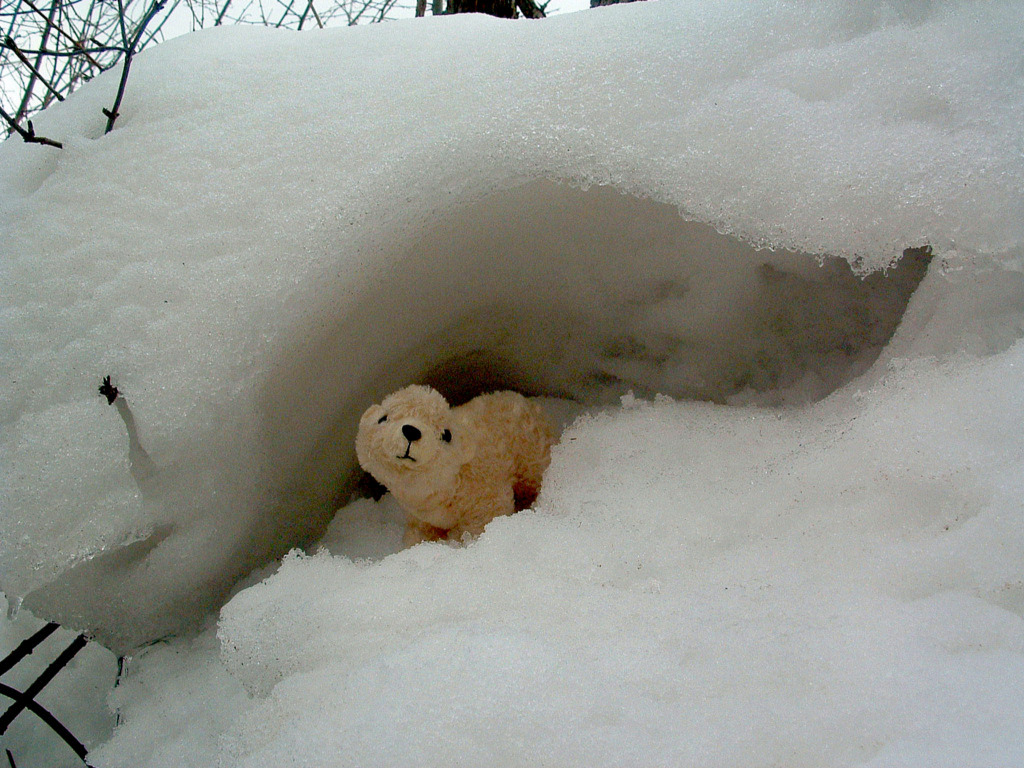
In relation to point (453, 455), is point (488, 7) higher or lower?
higher

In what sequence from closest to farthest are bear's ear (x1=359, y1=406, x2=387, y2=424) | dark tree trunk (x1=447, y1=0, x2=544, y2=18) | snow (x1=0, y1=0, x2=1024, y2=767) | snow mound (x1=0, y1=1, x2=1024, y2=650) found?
snow (x1=0, y1=0, x2=1024, y2=767)
snow mound (x1=0, y1=1, x2=1024, y2=650)
bear's ear (x1=359, y1=406, x2=387, y2=424)
dark tree trunk (x1=447, y1=0, x2=544, y2=18)

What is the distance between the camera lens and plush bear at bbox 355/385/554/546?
111 centimetres

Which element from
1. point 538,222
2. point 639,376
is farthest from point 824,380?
point 538,222

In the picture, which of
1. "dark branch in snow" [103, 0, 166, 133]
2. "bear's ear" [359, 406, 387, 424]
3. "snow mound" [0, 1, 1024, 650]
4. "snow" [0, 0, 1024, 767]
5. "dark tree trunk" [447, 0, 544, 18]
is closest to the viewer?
"snow" [0, 0, 1024, 767]

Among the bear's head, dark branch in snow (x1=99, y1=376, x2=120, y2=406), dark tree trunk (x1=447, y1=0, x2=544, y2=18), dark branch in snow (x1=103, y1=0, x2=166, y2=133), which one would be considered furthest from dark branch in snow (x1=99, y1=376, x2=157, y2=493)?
dark tree trunk (x1=447, y1=0, x2=544, y2=18)

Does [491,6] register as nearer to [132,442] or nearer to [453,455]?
[453,455]

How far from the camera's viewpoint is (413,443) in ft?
3.55

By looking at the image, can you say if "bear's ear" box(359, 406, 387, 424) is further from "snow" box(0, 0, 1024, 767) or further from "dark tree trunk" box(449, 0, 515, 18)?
"dark tree trunk" box(449, 0, 515, 18)

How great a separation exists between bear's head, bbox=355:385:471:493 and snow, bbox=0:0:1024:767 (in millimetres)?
159

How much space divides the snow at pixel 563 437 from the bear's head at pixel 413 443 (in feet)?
0.52

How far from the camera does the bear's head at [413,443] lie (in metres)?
1.08

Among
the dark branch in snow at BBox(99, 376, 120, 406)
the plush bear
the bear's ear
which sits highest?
the dark branch in snow at BBox(99, 376, 120, 406)

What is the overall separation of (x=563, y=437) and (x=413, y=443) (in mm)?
376

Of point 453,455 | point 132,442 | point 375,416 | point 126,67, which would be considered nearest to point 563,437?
point 453,455
